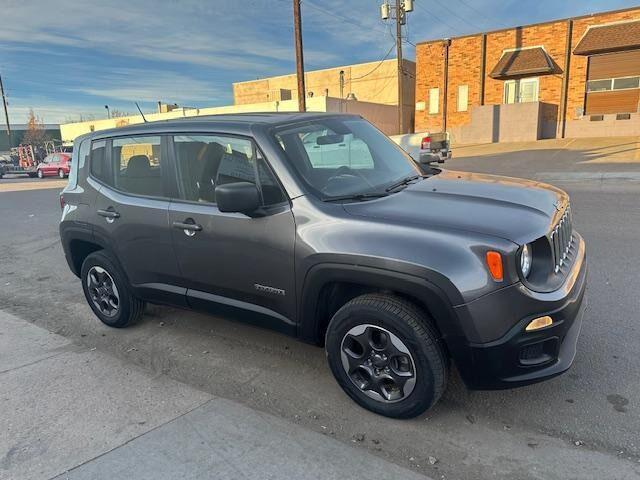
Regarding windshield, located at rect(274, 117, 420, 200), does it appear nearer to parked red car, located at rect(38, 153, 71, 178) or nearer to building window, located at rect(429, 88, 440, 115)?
building window, located at rect(429, 88, 440, 115)

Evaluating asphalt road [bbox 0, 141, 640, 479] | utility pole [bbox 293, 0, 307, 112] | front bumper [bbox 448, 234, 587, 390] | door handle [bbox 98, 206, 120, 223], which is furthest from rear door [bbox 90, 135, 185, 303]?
utility pole [bbox 293, 0, 307, 112]

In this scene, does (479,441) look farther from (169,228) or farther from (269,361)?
(169,228)

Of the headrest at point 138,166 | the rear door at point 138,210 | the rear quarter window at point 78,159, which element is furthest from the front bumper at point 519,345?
the rear quarter window at point 78,159

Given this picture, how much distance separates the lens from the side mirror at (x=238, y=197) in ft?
9.37

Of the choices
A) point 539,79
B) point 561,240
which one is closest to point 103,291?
point 561,240

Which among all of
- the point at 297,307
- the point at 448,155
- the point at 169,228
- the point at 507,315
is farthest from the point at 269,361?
the point at 448,155

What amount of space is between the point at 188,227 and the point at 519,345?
225 centimetres

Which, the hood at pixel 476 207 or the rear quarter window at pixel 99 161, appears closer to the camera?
the hood at pixel 476 207

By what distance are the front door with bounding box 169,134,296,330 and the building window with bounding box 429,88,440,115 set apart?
30105mm

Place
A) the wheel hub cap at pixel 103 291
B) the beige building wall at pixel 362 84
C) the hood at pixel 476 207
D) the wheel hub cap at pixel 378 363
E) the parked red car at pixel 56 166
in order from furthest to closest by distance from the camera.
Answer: the beige building wall at pixel 362 84
the parked red car at pixel 56 166
the wheel hub cap at pixel 103 291
the wheel hub cap at pixel 378 363
the hood at pixel 476 207

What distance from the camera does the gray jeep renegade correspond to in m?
2.47

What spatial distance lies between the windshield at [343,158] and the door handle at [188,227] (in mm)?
837

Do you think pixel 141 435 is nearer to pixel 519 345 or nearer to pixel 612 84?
pixel 519 345

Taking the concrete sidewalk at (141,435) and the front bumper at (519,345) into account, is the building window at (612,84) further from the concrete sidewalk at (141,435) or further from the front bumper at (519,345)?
the concrete sidewalk at (141,435)
